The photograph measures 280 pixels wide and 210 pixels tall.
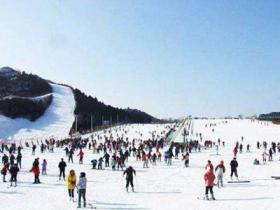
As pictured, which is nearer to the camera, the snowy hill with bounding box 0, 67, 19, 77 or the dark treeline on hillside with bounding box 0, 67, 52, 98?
the dark treeline on hillside with bounding box 0, 67, 52, 98

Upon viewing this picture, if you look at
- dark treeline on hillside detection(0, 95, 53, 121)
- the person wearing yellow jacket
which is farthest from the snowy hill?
the person wearing yellow jacket

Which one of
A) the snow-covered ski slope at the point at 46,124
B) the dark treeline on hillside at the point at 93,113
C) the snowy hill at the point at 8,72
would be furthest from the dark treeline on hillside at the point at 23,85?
the dark treeline on hillside at the point at 93,113

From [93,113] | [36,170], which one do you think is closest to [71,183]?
[36,170]

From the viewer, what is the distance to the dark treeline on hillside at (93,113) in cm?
10188

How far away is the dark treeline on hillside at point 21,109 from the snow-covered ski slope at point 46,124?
1.32 m

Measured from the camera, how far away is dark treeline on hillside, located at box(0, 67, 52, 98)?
12522 cm

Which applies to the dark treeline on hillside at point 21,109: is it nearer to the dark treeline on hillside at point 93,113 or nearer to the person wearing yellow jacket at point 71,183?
the dark treeline on hillside at point 93,113

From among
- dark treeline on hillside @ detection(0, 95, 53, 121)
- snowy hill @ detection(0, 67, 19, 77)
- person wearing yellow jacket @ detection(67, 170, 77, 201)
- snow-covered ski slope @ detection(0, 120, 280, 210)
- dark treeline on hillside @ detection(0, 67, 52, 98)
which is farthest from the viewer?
snowy hill @ detection(0, 67, 19, 77)

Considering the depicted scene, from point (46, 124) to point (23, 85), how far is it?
107 feet

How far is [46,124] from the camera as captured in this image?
10125 cm

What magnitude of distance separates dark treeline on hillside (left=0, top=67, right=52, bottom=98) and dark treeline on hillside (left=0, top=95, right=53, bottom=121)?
12.3 meters

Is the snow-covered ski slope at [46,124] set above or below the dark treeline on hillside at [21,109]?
below

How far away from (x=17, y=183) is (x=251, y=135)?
5345 cm

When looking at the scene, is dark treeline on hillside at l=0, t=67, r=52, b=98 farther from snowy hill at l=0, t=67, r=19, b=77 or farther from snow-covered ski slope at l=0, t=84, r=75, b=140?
snow-covered ski slope at l=0, t=84, r=75, b=140
